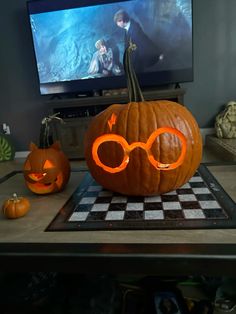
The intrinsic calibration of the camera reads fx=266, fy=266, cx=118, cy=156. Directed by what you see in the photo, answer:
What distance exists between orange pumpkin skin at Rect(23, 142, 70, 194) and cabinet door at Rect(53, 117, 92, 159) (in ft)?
4.44

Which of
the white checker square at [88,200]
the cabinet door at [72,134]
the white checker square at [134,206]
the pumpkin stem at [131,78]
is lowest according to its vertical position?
the cabinet door at [72,134]

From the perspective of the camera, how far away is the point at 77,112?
82.3 inches

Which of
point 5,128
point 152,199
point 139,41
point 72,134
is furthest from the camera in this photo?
point 5,128

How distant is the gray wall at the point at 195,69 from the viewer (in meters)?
2.05

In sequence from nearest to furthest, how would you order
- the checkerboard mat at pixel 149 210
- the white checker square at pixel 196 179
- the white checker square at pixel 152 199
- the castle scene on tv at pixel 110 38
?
the checkerboard mat at pixel 149 210 → the white checker square at pixel 152 199 → the white checker square at pixel 196 179 → the castle scene on tv at pixel 110 38

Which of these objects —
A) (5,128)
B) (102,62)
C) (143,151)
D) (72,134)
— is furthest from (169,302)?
(5,128)

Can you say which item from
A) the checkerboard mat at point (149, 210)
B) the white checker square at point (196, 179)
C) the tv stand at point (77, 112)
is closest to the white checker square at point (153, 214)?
the checkerboard mat at point (149, 210)

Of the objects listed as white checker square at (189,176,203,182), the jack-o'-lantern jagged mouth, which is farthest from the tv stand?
the jack-o'-lantern jagged mouth

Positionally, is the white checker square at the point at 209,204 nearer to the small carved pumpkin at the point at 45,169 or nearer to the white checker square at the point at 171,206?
the white checker square at the point at 171,206

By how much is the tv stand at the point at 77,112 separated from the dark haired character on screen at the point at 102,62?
0.21 meters

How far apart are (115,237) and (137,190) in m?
0.18

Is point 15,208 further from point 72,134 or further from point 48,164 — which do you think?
point 72,134

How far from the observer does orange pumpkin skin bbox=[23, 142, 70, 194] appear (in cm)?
69

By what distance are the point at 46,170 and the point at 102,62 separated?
1569 millimetres
